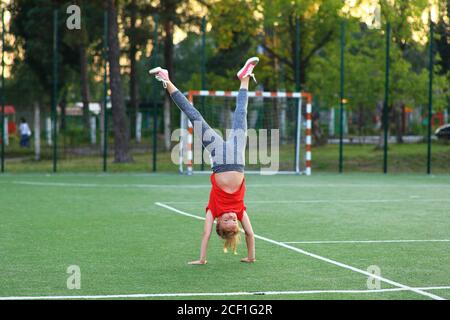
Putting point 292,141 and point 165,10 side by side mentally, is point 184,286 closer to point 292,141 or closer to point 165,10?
point 292,141

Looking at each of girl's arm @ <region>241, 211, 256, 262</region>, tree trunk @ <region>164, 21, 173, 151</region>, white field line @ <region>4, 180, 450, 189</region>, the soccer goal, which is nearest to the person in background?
tree trunk @ <region>164, 21, 173, 151</region>

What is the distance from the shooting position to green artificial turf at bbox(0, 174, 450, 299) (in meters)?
8.77

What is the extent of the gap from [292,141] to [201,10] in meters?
11.9

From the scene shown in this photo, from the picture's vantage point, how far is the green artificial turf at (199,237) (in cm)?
877

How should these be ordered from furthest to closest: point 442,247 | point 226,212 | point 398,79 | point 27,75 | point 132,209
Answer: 1. point 27,75
2. point 398,79
3. point 132,209
4. point 442,247
5. point 226,212

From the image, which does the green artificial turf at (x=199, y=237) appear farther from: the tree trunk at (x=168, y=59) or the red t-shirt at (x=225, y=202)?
the tree trunk at (x=168, y=59)

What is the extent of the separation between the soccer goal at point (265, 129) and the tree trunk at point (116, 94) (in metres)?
2.20

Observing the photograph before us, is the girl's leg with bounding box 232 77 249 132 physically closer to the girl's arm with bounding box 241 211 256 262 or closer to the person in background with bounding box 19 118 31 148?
the girl's arm with bounding box 241 211 256 262

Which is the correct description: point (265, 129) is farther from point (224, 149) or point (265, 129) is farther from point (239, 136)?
point (224, 149)

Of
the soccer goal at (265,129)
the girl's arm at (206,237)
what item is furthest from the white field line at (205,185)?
the girl's arm at (206,237)

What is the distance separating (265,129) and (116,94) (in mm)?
5475
